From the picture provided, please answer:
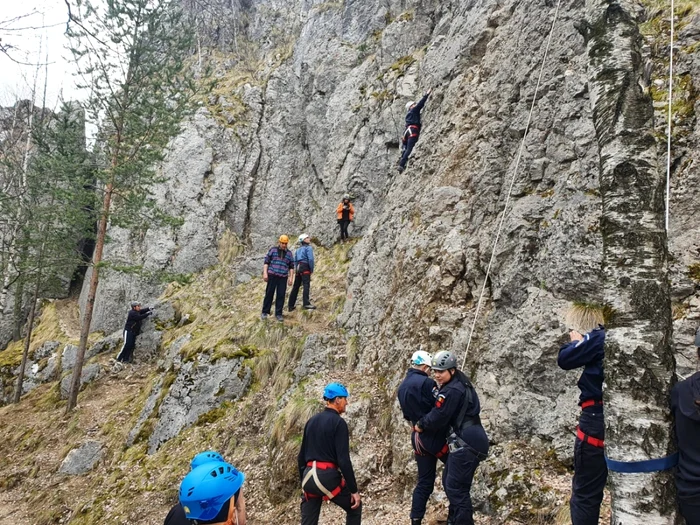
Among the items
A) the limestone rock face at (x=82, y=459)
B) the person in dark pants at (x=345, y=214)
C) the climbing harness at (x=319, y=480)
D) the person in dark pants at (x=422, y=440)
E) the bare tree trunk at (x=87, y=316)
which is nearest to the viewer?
the climbing harness at (x=319, y=480)

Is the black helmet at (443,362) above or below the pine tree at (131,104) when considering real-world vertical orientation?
below

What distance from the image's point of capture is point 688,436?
2795mm

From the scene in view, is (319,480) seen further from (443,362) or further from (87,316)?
(87,316)

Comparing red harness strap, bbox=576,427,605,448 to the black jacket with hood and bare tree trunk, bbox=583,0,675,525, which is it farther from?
bare tree trunk, bbox=583,0,675,525

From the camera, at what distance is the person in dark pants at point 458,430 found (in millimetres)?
4926

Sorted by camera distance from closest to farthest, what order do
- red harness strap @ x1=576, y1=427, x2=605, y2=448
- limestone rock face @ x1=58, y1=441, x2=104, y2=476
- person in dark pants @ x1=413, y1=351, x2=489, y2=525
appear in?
red harness strap @ x1=576, y1=427, x2=605, y2=448 → person in dark pants @ x1=413, y1=351, x2=489, y2=525 → limestone rock face @ x1=58, y1=441, x2=104, y2=476

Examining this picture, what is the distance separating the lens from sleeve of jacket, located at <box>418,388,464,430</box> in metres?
5.07

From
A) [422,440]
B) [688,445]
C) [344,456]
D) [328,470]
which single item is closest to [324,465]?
[328,470]

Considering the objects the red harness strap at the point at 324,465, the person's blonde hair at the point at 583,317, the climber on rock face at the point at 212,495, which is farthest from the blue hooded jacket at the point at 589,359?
the climber on rock face at the point at 212,495

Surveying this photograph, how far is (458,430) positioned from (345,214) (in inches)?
550

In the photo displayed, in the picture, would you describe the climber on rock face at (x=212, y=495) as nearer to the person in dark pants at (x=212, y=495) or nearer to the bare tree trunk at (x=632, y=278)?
the person in dark pants at (x=212, y=495)

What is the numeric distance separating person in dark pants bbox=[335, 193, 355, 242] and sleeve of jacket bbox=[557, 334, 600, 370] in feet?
47.1

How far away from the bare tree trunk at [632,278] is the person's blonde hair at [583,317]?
3.39m

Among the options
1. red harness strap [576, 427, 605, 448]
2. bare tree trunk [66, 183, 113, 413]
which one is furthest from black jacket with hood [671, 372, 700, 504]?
bare tree trunk [66, 183, 113, 413]
